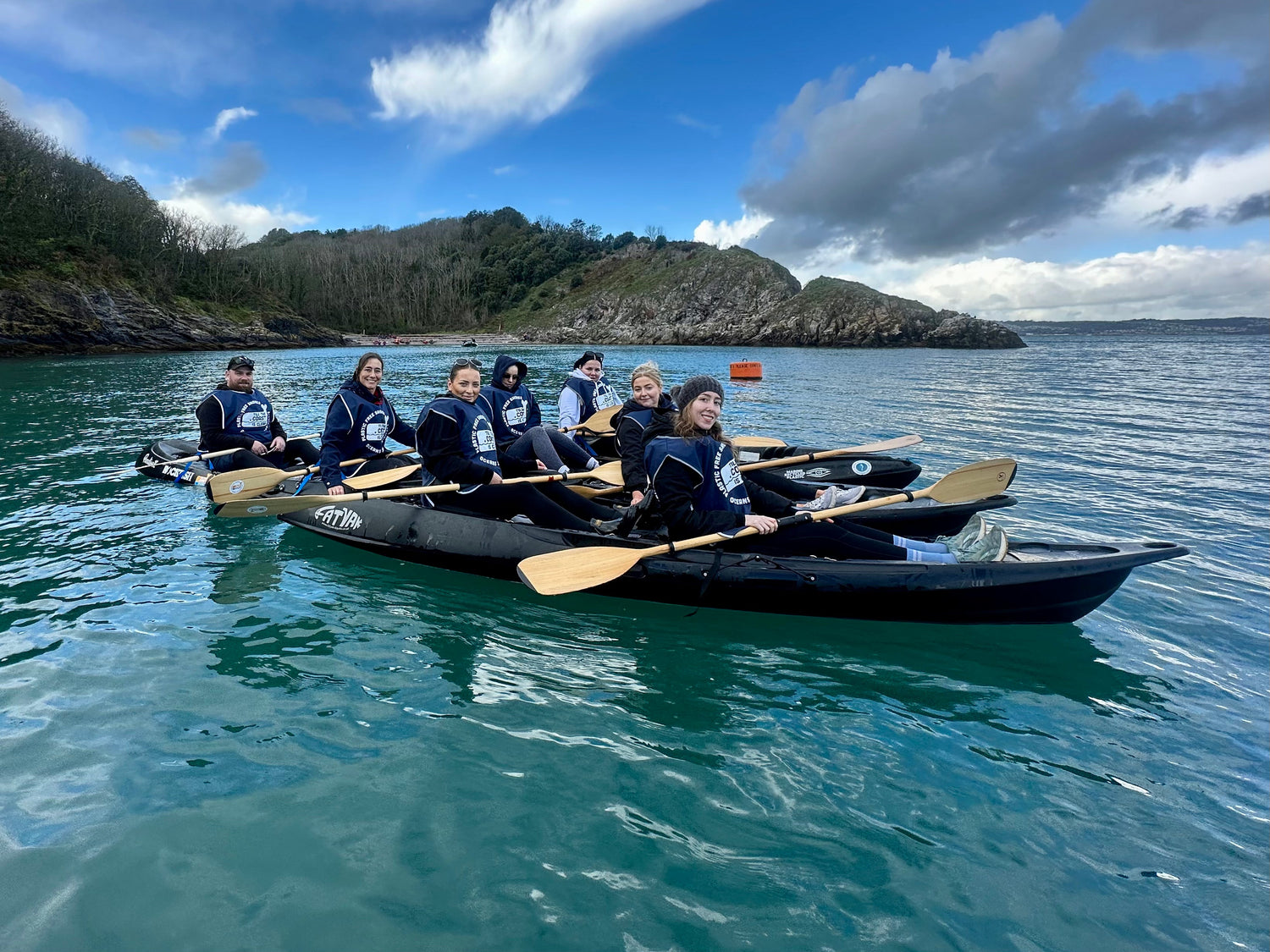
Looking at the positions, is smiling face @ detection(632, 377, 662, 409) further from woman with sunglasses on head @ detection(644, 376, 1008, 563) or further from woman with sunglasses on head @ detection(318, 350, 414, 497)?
woman with sunglasses on head @ detection(318, 350, 414, 497)

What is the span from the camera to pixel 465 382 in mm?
6641

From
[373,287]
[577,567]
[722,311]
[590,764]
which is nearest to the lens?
[590,764]

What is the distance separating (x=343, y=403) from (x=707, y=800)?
7.15 metres

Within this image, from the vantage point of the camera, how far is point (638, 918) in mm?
2850

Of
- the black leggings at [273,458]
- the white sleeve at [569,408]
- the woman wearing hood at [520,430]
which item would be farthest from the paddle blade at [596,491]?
the black leggings at [273,458]

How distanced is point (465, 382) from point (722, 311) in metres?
99.5

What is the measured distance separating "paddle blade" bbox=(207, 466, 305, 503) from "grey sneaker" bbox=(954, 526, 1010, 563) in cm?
821

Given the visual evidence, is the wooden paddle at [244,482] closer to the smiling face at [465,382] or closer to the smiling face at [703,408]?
the smiling face at [465,382]

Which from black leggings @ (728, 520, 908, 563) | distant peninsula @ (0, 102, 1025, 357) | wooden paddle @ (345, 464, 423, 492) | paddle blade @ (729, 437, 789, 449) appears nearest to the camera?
black leggings @ (728, 520, 908, 563)

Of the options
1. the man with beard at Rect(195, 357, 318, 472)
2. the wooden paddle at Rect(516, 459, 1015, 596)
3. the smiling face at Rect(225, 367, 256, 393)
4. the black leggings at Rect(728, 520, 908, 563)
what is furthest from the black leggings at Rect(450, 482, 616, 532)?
the smiling face at Rect(225, 367, 256, 393)

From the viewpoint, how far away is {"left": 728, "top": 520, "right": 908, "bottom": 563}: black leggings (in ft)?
18.6

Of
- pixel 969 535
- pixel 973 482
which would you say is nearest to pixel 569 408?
pixel 973 482

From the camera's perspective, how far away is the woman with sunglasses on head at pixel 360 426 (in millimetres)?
8320

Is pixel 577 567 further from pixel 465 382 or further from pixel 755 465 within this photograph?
pixel 755 465
